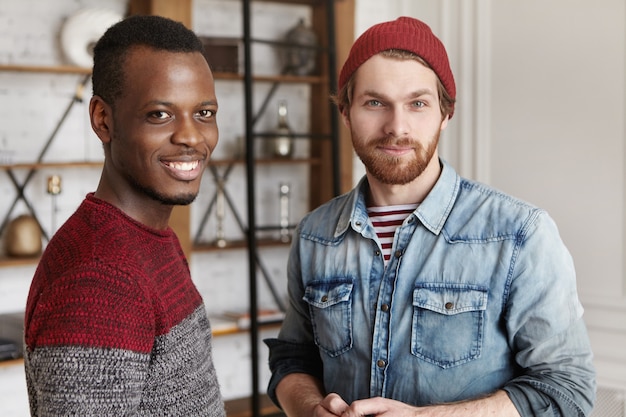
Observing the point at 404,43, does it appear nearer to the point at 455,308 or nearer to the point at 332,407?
the point at 455,308

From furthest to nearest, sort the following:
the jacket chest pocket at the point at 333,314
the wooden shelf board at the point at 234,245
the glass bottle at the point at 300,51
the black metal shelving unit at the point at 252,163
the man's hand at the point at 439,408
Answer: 1. the glass bottle at the point at 300,51
2. the wooden shelf board at the point at 234,245
3. the black metal shelving unit at the point at 252,163
4. the jacket chest pocket at the point at 333,314
5. the man's hand at the point at 439,408

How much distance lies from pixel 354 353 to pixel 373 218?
12.0 inches

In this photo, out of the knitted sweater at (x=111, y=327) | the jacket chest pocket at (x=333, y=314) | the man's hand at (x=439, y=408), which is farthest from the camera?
the jacket chest pocket at (x=333, y=314)

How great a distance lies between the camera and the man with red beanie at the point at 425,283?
1.64 metres

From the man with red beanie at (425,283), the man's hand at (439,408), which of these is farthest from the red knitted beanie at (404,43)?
the man's hand at (439,408)

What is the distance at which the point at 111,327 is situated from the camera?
1162 millimetres

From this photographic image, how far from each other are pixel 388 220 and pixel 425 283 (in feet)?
0.60

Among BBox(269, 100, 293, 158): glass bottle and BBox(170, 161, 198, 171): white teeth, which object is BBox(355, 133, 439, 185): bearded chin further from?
BBox(269, 100, 293, 158): glass bottle

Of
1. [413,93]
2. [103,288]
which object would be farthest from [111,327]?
[413,93]

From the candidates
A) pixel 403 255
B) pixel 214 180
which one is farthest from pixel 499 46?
pixel 403 255

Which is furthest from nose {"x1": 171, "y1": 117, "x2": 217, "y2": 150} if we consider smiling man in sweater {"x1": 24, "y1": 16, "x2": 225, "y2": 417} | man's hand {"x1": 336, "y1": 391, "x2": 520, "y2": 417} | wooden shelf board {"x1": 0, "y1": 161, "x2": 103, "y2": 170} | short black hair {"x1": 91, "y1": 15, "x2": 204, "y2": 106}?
wooden shelf board {"x1": 0, "y1": 161, "x2": 103, "y2": 170}

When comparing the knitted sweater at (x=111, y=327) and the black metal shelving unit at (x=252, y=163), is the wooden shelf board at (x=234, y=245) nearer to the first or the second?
the black metal shelving unit at (x=252, y=163)

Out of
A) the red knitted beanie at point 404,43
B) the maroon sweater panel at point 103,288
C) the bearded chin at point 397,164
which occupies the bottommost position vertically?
the maroon sweater panel at point 103,288

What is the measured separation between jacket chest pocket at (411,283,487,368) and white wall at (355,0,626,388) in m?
2.14
